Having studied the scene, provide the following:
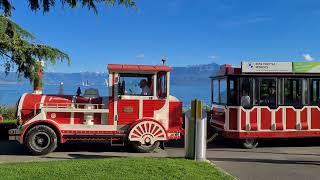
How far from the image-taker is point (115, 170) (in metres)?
9.12

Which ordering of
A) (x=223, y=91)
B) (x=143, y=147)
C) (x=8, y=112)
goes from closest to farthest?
1. (x=143, y=147)
2. (x=223, y=91)
3. (x=8, y=112)

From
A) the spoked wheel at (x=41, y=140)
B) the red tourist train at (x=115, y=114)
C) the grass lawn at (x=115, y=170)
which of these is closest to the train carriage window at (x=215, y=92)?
the red tourist train at (x=115, y=114)

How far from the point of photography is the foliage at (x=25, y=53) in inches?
535

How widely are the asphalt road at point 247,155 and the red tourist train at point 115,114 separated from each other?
1.43 feet

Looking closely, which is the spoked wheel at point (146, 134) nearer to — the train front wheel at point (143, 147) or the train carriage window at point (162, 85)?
the train front wheel at point (143, 147)

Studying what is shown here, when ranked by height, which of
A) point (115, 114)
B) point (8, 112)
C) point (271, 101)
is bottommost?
point (8, 112)

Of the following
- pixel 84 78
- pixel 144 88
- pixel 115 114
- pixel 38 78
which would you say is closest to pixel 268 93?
pixel 144 88

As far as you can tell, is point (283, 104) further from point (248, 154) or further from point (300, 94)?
point (248, 154)

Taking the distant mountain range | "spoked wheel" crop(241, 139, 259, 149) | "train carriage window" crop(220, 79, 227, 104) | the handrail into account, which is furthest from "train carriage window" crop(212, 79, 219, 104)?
the handrail

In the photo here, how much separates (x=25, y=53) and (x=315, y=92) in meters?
8.36

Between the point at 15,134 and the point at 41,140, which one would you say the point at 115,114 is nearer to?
the point at 41,140

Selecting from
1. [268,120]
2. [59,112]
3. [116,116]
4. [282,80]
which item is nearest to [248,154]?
[268,120]

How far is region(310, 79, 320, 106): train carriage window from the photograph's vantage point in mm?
14828

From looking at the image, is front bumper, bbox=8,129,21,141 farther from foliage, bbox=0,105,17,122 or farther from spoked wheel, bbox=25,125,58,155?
foliage, bbox=0,105,17,122
